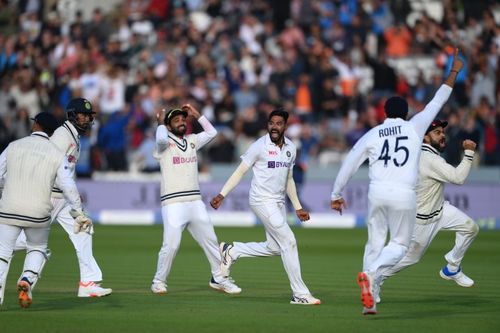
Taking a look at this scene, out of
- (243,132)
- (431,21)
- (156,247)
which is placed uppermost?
(431,21)

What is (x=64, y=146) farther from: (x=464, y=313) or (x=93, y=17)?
(x=93, y=17)

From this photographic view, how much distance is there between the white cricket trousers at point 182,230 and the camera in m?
13.3

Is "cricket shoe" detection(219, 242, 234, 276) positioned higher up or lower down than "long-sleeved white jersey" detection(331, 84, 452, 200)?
lower down

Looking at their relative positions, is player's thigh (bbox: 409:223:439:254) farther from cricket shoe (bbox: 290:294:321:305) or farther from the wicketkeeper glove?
the wicketkeeper glove

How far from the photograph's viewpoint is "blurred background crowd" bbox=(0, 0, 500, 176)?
2648cm

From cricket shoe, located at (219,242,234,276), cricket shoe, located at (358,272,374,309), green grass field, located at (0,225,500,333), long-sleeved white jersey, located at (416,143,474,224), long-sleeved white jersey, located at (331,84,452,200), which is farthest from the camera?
cricket shoe, located at (219,242,234,276)

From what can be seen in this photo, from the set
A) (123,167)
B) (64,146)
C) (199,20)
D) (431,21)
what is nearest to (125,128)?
(123,167)

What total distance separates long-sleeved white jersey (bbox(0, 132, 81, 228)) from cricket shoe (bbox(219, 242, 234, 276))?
2.51 meters

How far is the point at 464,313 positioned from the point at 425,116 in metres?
2.10

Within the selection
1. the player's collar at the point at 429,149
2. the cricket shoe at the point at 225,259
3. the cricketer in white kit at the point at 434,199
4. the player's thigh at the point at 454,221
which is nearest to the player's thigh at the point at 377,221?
the cricketer in white kit at the point at 434,199

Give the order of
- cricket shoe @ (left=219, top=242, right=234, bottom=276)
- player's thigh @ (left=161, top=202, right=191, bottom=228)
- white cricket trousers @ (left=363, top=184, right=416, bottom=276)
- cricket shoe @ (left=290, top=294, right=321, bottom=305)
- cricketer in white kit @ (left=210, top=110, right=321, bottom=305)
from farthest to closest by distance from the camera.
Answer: cricket shoe @ (left=219, top=242, right=234, bottom=276), player's thigh @ (left=161, top=202, right=191, bottom=228), cricketer in white kit @ (left=210, top=110, right=321, bottom=305), cricket shoe @ (left=290, top=294, right=321, bottom=305), white cricket trousers @ (left=363, top=184, right=416, bottom=276)

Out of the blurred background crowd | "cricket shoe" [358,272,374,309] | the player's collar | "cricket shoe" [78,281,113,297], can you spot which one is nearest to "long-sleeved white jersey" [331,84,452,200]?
"cricket shoe" [358,272,374,309]

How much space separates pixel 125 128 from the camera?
26734 mm

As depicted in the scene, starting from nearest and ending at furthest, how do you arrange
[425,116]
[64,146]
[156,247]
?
[425,116], [64,146], [156,247]
